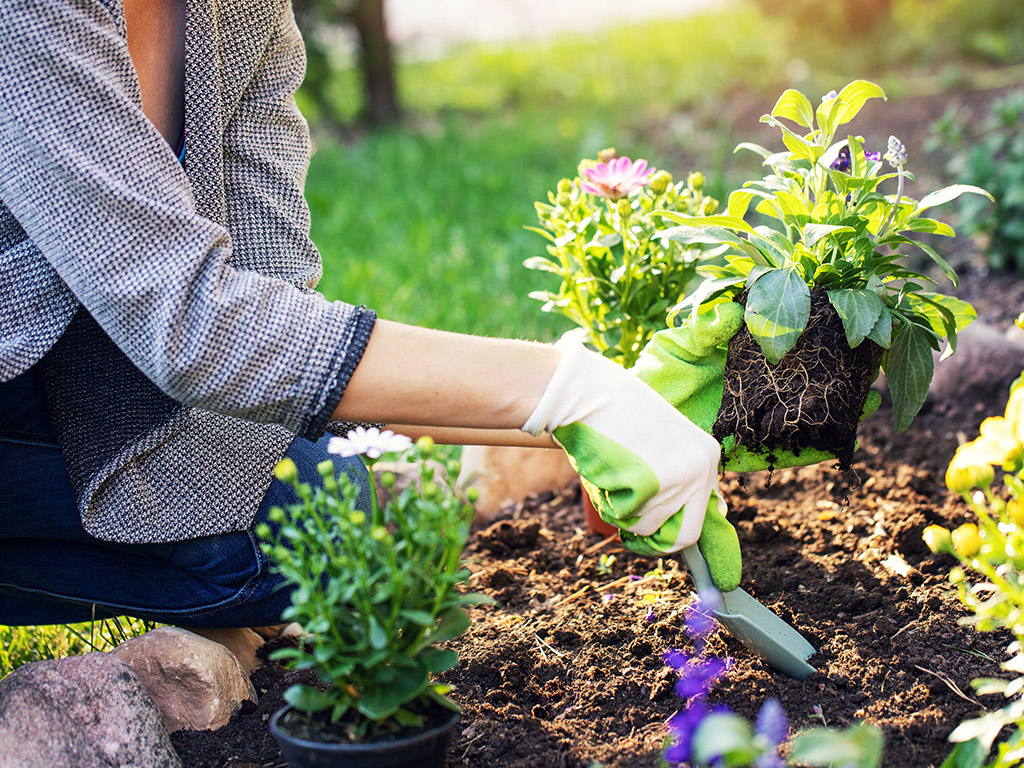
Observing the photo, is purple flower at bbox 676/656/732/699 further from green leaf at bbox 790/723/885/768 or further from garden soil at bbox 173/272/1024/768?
green leaf at bbox 790/723/885/768

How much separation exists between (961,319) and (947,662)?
0.54 meters

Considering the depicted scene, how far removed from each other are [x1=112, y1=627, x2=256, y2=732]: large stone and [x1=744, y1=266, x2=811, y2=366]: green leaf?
3.05 ft

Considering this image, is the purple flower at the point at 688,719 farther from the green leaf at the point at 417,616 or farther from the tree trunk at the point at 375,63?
the tree trunk at the point at 375,63

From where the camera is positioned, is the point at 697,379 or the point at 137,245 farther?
the point at 697,379

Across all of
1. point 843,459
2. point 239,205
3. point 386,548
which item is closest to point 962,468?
point 843,459

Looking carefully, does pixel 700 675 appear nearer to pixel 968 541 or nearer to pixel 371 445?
pixel 968 541

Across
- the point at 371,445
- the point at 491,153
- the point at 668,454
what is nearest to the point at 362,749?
the point at 371,445

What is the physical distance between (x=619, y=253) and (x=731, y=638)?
0.76m

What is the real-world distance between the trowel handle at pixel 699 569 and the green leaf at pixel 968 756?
392 millimetres

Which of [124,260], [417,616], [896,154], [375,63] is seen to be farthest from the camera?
[375,63]

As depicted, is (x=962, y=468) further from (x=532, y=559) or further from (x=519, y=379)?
(x=532, y=559)

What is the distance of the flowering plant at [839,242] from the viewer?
138 centimetres

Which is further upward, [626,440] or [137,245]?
[137,245]

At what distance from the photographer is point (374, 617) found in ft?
3.42
